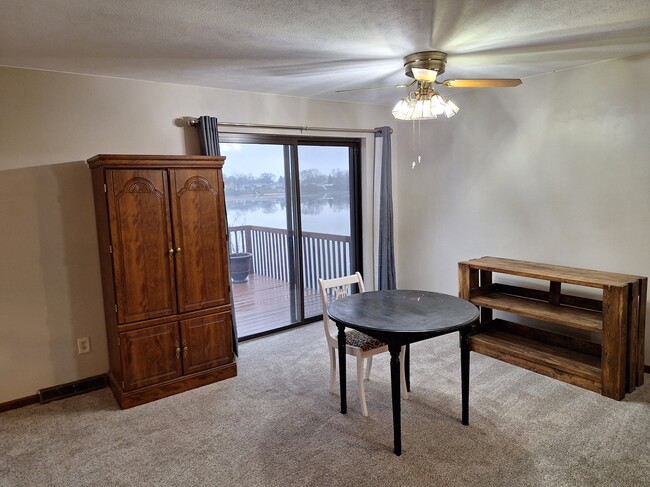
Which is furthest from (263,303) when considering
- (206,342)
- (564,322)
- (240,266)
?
(564,322)

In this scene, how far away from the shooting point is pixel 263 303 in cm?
455

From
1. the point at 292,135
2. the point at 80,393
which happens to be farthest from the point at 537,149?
the point at 80,393

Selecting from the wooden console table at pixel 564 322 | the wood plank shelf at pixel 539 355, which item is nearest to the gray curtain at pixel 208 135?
the wooden console table at pixel 564 322

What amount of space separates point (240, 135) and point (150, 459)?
268 centimetres

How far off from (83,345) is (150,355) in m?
0.61

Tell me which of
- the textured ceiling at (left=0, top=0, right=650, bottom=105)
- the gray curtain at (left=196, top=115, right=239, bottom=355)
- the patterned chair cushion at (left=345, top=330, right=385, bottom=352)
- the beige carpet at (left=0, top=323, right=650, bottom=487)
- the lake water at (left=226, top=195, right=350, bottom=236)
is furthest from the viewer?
the lake water at (left=226, top=195, right=350, bottom=236)

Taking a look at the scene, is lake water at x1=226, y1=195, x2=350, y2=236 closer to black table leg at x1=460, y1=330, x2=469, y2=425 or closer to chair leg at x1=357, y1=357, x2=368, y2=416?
chair leg at x1=357, y1=357, x2=368, y2=416

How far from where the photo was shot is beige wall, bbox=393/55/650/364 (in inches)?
126

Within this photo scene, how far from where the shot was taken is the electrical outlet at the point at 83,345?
3.21 meters

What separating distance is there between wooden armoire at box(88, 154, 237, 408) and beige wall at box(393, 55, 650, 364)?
94.7 inches

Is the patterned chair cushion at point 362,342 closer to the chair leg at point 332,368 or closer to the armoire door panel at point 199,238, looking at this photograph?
the chair leg at point 332,368

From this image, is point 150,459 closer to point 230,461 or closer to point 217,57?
point 230,461

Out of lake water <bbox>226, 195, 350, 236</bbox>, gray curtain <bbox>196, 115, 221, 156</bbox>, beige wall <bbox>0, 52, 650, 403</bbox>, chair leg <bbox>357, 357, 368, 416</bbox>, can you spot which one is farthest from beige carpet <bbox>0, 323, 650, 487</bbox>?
gray curtain <bbox>196, 115, 221, 156</bbox>

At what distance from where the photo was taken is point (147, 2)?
1909 millimetres
